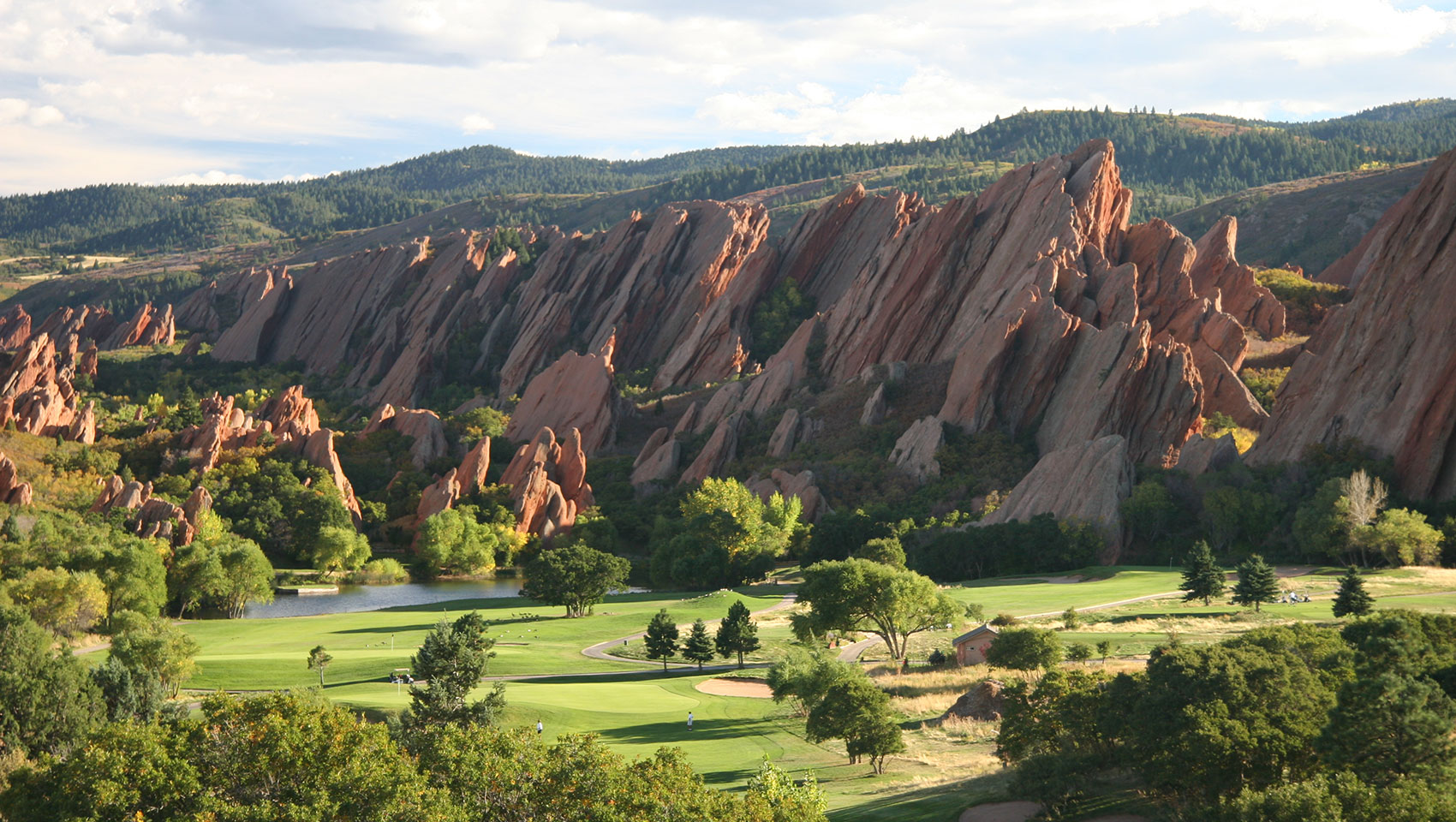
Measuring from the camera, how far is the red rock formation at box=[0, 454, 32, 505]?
99.5 meters

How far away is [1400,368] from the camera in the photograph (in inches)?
3442

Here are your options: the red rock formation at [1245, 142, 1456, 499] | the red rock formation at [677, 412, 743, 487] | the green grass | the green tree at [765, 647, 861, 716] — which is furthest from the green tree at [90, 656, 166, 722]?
the red rock formation at [1245, 142, 1456, 499]

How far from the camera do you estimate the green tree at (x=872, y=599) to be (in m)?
60.7

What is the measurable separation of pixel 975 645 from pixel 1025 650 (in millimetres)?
6909

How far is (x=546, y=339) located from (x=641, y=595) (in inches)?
3406

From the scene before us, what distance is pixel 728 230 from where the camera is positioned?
177000mm

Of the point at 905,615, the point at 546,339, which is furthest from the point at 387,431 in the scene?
the point at 905,615

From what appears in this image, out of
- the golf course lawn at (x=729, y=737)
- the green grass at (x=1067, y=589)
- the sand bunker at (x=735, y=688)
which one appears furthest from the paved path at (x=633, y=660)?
the green grass at (x=1067, y=589)

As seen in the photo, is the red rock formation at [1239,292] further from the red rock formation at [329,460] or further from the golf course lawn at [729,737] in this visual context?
the golf course lawn at [729,737]

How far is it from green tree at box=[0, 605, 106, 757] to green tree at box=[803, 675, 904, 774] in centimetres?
2712

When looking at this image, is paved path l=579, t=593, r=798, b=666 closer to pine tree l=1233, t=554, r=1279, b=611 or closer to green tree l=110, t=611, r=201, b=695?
green tree l=110, t=611, r=201, b=695

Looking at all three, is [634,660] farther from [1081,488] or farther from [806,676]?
[1081,488]

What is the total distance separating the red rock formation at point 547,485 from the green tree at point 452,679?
5471 cm

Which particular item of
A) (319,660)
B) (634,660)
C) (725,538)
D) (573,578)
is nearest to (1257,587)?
(634,660)
